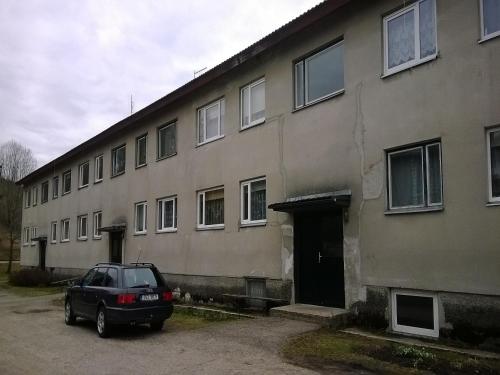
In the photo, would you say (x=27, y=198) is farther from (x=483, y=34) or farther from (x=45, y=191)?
(x=483, y=34)

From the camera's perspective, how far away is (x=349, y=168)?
36.8ft

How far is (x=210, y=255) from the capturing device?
52.2 ft

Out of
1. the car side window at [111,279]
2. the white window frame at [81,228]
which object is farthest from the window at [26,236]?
the car side window at [111,279]

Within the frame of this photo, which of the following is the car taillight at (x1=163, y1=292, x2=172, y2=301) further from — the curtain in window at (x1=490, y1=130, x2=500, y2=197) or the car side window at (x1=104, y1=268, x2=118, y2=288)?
the curtain in window at (x1=490, y1=130, x2=500, y2=197)

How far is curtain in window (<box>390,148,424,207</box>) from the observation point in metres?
9.92

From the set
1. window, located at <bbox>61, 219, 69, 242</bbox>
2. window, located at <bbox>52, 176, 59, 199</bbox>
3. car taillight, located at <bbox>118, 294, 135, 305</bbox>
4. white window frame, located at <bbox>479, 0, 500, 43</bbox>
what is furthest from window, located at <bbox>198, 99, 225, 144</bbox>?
window, located at <bbox>52, 176, 59, 199</bbox>

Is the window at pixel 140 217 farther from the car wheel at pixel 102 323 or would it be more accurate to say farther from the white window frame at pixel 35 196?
the white window frame at pixel 35 196

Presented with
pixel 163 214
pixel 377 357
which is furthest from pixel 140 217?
pixel 377 357

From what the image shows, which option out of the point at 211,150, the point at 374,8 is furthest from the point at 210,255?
the point at 374,8

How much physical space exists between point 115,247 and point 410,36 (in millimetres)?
16584

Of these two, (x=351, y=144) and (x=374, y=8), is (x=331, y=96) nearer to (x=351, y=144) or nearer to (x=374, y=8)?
(x=351, y=144)

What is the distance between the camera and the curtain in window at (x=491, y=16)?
885cm

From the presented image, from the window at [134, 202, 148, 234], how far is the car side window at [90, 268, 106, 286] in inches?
327

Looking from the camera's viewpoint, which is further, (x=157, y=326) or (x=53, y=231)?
(x=53, y=231)
